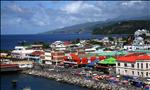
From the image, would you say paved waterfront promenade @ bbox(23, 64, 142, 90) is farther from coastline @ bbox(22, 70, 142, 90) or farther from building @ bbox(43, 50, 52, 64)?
building @ bbox(43, 50, 52, 64)

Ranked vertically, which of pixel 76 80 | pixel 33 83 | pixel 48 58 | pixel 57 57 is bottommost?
pixel 33 83

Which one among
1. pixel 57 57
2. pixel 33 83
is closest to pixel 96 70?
pixel 33 83

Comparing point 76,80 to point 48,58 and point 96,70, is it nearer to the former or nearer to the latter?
point 96,70

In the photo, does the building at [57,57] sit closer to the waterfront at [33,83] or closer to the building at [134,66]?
the waterfront at [33,83]

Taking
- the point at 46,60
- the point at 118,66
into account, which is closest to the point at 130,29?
the point at 46,60

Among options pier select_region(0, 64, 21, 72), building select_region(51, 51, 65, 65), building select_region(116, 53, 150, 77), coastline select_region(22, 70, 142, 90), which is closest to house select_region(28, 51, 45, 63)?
building select_region(51, 51, 65, 65)

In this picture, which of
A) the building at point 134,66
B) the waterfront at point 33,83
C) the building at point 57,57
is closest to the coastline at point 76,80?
the waterfront at point 33,83
